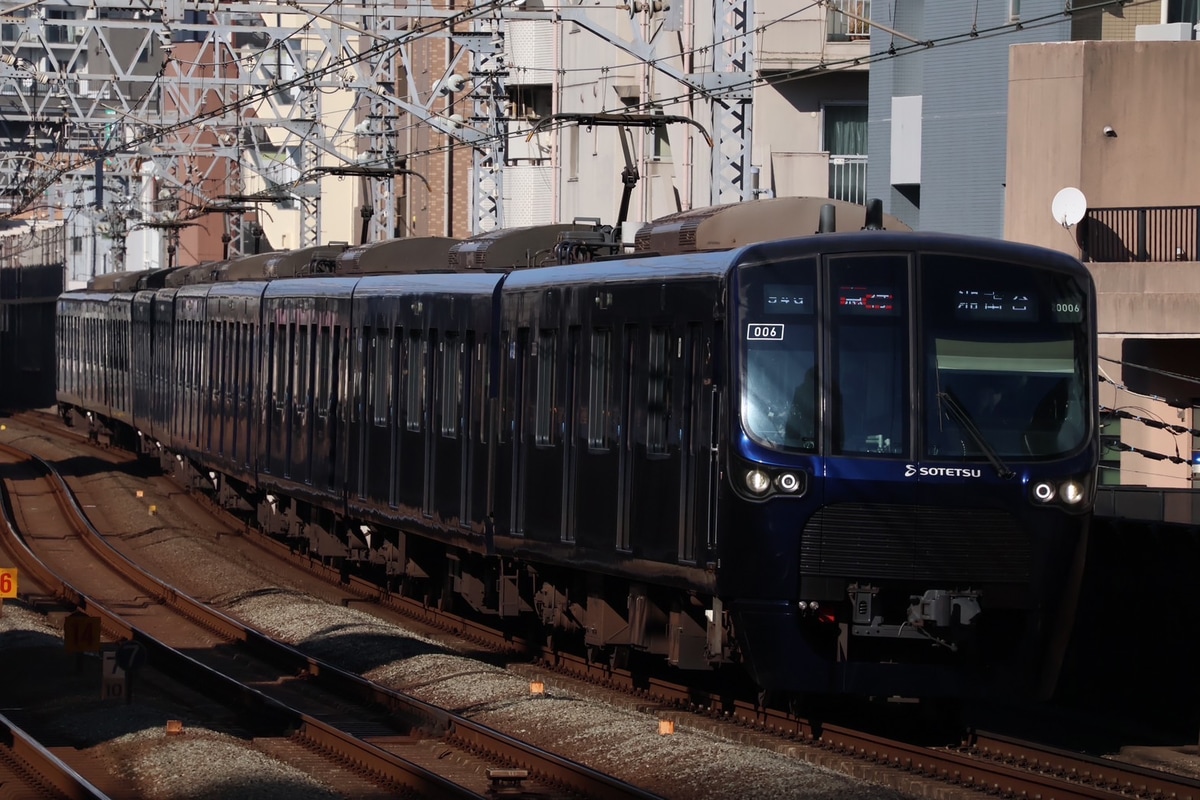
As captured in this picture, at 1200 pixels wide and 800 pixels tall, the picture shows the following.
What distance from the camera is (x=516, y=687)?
14109 mm

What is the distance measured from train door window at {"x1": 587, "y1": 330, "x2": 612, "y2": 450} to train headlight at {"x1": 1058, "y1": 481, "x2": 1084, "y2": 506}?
10.2ft

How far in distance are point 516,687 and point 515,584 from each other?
140 centimetres

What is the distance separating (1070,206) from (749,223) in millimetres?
8429

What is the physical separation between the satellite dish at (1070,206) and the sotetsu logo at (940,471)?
9503mm

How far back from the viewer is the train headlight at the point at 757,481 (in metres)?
10.6

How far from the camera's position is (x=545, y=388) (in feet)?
45.9

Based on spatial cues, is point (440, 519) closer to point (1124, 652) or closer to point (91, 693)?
point (91, 693)

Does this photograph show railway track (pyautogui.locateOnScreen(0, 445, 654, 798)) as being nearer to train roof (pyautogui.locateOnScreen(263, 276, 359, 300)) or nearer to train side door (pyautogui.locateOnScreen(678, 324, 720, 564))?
train side door (pyautogui.locateOnScreen(678, 324, 720, 564))

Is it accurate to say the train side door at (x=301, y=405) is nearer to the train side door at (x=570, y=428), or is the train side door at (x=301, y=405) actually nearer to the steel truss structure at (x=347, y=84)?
the steel truss structure at (x=347, y=84)

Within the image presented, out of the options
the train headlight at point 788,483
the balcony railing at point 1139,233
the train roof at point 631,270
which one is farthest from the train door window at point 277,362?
the train headlight at point 788,483

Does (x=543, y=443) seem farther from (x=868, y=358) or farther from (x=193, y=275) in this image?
(x=193, y=275)

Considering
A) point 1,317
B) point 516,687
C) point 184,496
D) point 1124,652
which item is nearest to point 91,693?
point 516,687

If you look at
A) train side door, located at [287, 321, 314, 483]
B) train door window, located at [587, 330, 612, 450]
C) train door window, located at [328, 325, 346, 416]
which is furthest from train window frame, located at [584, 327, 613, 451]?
train side door, located at [287, 321, 314, 483]

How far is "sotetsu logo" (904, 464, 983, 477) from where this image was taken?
10.5 metres
